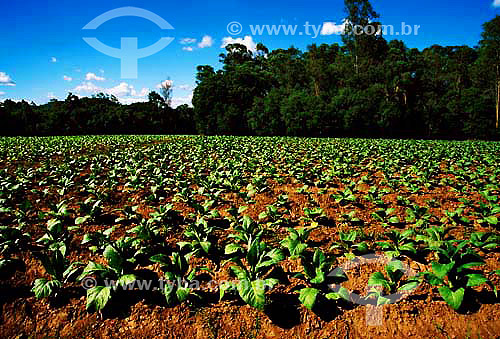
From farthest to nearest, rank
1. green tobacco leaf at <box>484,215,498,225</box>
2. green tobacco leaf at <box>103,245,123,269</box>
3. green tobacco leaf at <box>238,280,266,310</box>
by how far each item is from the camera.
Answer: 1. green tobacco leaf at <box>484,215,498,225</box>
2. green tobacco leaf at <box>103,245,123,269</box>
3. green tobacco leaf at <box>238,280,266,310</box>

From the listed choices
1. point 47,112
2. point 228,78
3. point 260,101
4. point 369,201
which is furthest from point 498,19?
point 47,112

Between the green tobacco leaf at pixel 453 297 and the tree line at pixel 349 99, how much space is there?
1423 inches

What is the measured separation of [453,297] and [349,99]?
38.9m

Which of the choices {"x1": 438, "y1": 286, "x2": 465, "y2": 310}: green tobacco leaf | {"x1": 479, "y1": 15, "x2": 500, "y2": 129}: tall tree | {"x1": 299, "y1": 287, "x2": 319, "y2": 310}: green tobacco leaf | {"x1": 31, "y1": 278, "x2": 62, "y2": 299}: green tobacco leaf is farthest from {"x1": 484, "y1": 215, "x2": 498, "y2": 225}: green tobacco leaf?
{"x1": 479, "y1": 15, "x2": 500, "y2": 129}: tall tree

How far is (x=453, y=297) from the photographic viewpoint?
10.1 feet

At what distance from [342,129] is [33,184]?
121ft

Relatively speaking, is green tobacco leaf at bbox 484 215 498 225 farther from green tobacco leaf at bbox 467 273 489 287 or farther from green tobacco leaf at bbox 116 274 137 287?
green tobacco leaf at bbox 116 274 137 287

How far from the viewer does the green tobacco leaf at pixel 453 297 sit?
119 inches

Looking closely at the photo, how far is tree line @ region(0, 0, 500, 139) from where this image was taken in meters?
36.3

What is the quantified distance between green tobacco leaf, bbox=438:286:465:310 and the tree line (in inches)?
1423

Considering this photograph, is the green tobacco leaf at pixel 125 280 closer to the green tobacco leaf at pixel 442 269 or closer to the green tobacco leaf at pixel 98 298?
the green tobacco leaf at pixel 98 298

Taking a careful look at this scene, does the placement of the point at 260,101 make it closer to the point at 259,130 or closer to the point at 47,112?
the point at 259,130
